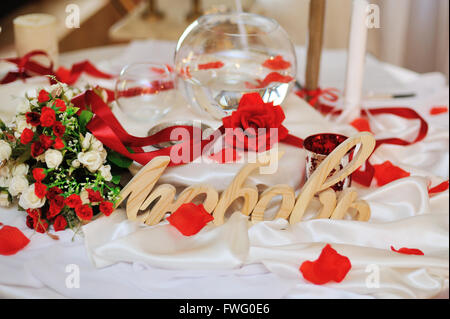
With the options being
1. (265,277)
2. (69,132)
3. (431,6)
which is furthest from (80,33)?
(265,277)

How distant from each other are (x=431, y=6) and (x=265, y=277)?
1991 mm

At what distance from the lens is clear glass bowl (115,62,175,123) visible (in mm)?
1047

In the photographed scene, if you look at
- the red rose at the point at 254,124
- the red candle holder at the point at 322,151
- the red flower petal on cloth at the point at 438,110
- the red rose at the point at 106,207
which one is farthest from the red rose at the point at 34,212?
the red flower petal on cloth at the point at 438,110

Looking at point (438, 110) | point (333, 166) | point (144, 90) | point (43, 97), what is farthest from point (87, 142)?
point (438, 110)

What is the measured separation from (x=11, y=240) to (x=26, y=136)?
0.16m

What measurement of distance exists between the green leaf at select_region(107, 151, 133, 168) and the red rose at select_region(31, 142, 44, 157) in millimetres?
110

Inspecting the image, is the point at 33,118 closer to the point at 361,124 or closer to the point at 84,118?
the point at 84,118

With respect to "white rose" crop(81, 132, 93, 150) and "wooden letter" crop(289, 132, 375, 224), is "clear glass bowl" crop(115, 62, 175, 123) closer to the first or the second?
"white rose" crop(81, 132, 93, 150)

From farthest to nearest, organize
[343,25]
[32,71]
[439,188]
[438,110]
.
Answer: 1. [343,25]
2. [438,110]
3. [32,71]
4. [439,188]

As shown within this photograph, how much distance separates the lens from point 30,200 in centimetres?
82

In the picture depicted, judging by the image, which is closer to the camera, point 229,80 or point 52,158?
point 52,158

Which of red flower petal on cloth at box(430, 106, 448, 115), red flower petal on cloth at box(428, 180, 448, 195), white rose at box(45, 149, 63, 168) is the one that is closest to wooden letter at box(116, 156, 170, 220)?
white rose at box(45, 149, 63, 168)

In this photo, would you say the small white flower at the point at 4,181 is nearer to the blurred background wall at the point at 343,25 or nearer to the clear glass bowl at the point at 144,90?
the clear glass bowl at the point at 144,90

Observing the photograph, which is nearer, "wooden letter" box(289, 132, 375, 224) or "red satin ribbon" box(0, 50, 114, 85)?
"wooden letter" box(289, 132, 375, 224)
